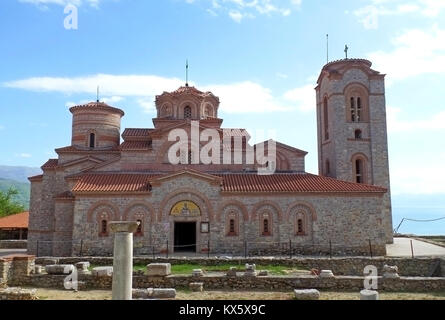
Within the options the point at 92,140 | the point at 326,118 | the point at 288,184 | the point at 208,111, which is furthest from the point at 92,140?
the point at 326,118

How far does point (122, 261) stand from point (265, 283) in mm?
6283

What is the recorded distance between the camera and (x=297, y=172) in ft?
78.4

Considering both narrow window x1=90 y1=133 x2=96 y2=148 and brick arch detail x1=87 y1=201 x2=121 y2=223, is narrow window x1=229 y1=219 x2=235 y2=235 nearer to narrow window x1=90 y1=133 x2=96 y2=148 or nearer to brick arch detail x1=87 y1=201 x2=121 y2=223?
brick arch detail x1=87 y1=201 x2=121 y2=223

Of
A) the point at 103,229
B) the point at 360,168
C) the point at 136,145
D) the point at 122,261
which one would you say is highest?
the point at 136,145

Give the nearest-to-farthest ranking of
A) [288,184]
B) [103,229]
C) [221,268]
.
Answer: [221,268]
[103,229]
[288,184]

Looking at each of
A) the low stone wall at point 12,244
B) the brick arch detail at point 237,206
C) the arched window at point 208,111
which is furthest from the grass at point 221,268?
the low stone wall at point 12,244

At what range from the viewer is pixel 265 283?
13422mm

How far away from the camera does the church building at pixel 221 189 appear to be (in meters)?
20.8

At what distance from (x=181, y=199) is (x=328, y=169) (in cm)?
1077

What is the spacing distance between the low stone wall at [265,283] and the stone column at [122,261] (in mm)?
5118

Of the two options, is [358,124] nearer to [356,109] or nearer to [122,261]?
[356,109]

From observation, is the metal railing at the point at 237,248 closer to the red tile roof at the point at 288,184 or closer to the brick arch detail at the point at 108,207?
the brick arch detail at the point at 108,207

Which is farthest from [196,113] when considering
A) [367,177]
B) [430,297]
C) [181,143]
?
[430,297]
